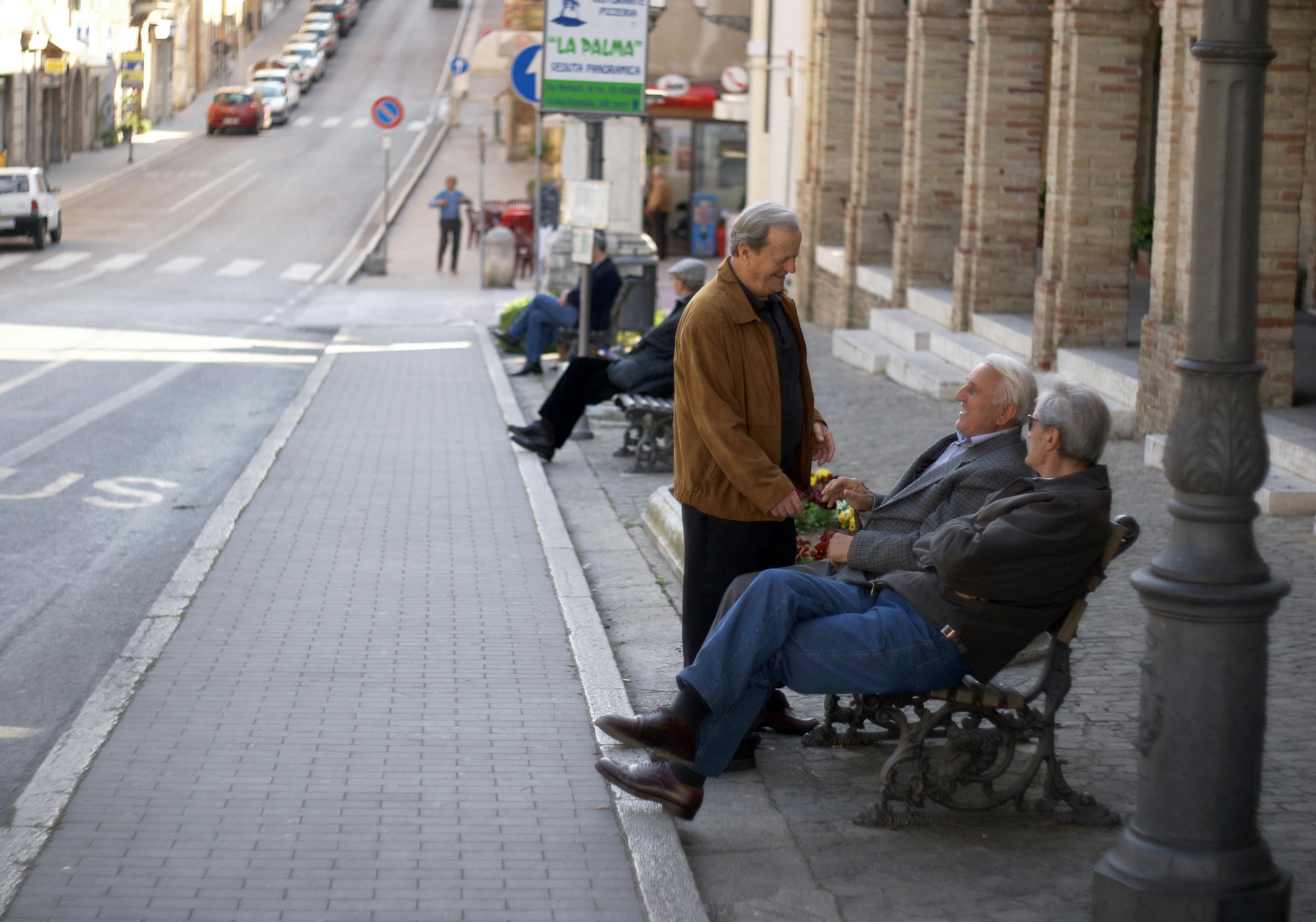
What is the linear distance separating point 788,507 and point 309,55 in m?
72.8

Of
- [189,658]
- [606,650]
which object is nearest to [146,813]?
[189,658]

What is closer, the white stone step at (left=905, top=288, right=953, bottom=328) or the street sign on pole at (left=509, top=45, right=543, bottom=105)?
the street sign on pole at (left=509, top=45, right=543, bottom=105)

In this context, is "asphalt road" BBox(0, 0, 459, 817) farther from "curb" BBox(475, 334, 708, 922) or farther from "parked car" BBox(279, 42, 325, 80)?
"parked car" BBox(279, 42, 325, 80)

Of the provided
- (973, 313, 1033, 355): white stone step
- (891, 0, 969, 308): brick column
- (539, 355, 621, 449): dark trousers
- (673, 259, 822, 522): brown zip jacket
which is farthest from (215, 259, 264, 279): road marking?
(673, 259, 822, 522): brown zip jacket

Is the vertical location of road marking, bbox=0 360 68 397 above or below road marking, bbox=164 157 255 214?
below

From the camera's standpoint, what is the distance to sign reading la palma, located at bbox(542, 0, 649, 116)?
13.2 m

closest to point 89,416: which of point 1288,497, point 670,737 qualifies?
point 1288,497

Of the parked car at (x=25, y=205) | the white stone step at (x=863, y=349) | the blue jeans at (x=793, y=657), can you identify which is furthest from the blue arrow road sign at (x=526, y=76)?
the parked car at (x=25, y=205)

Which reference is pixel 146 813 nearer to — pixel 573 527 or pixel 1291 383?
pixel 573 527

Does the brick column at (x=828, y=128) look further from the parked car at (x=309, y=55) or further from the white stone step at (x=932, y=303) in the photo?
the parked car at (x=309, y=55)

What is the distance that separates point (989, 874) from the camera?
14.8 ft

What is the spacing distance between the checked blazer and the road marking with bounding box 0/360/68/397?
41.1 feet

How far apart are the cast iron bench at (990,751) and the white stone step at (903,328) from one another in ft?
40.3

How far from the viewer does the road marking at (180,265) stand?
1273 inches
